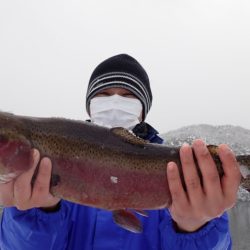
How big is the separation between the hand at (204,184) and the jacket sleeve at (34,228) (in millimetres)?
1211

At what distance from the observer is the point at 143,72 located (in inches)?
252

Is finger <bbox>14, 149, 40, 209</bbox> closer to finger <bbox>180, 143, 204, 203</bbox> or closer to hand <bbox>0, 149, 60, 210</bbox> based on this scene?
hand <bbox>0, 149, 60, 210</bbox>

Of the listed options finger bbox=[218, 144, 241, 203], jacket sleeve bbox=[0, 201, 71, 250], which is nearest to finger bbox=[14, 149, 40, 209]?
jacket sleeve bbox=[0, 201, 71, 250]

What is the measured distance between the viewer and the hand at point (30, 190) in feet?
12.3

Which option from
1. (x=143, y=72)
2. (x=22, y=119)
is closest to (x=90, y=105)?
(x=143, y=72)

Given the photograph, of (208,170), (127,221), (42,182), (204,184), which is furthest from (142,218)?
(42,182)

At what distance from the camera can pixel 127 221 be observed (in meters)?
4.00

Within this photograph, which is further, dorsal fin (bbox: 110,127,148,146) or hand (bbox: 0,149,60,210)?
dorsal fin (bbox: 110,127,148,146)

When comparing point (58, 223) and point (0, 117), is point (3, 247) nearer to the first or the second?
point (58, 223)

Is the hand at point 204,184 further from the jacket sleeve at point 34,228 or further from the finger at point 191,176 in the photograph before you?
the jacket sleeve at point 34,228

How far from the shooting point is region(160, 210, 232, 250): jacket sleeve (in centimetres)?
414

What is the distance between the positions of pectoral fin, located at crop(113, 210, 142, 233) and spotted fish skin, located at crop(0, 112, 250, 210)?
59 millimetres

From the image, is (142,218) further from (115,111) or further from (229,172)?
(115,111)

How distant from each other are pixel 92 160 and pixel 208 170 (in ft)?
3.62
